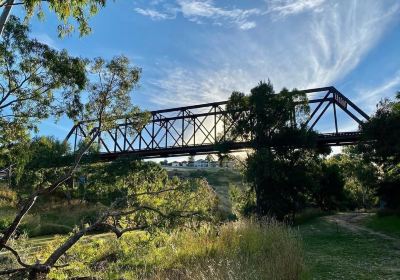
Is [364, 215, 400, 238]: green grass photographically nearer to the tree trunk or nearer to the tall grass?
the tall grass

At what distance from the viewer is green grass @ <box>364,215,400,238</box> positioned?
19241mm

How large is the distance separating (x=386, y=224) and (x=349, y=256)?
1018cm

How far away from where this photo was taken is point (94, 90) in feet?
41.2

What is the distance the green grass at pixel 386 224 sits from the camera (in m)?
19.2

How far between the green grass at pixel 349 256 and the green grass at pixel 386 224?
1344 millimetres

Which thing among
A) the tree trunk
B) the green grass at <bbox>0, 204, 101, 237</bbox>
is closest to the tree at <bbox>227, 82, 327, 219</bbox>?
the green grass at <bbox>0, 204, 101, 237</bbox>

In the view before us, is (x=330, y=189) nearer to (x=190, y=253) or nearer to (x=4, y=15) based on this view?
(x=190, y=253)

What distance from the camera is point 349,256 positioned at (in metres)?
12.7

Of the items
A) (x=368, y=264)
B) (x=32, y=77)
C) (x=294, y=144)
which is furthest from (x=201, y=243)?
(x=294, y=144)

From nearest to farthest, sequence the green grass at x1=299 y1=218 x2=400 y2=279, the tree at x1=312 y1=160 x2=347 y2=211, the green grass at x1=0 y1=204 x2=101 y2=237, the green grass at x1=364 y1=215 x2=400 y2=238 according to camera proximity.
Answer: the green grass at x1=299 y1=218 x2=400 y2=279 < the green grass at x1=364 y1=215 x2=400 y2=238 < the green grass at x1=0 y1=204 x2=101 y2=237 < the tree at x1=312 y1=160 x2=347 y2=211

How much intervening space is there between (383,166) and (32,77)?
Result: 2095 cm

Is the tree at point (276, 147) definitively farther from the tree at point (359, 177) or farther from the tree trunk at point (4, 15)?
the tree trunk at point (4, 15)

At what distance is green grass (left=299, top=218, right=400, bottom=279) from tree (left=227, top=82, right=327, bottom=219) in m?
6.61

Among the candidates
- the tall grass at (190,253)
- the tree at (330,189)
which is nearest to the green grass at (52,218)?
the tall grass at (190,253)
